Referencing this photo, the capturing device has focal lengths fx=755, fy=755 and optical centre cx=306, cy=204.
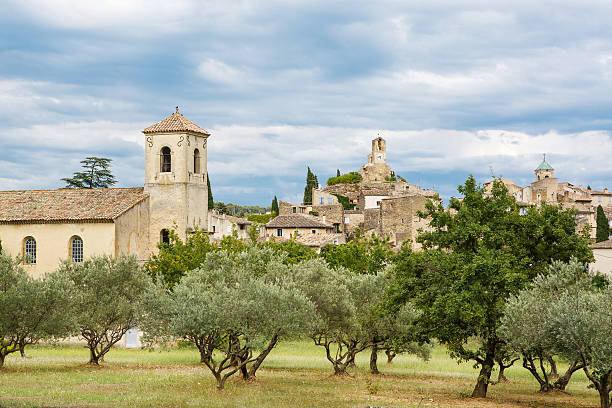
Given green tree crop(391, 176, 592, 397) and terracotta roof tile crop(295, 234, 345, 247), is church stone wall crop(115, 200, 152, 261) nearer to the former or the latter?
terracotta roof tile crop(295, 234, 345, 247)

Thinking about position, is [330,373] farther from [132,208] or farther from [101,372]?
[132,208]

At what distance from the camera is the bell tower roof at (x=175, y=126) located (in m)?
65.3

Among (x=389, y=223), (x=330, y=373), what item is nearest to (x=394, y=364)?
(x=330, y=373)

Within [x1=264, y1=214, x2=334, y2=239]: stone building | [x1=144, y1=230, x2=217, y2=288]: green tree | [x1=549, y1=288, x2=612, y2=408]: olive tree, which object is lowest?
[x1=549, y1=288, x2=612, y2=408]: olive tree

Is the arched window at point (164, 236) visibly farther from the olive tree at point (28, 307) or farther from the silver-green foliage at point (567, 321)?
the silver-green foliage at point (567, 321)

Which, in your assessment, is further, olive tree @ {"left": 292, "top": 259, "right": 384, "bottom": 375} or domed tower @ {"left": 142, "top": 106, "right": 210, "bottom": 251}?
domed tower @ {"left": 142, "top": 106, "right": 210, "bottom": 251}

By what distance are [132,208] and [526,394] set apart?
126 feet

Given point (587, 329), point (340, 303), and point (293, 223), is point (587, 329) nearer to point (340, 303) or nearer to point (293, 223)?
point (340, 303)

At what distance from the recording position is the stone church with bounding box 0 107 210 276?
199ft

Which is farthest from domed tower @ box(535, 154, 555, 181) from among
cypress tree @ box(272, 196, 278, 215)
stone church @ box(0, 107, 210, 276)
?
stone church @ box(0, 107, 210, 276)

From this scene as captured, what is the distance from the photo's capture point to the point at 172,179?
6531 centimetres

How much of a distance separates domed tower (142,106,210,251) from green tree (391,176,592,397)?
35378 mm

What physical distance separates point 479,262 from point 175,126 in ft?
137

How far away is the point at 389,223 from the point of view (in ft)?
374
